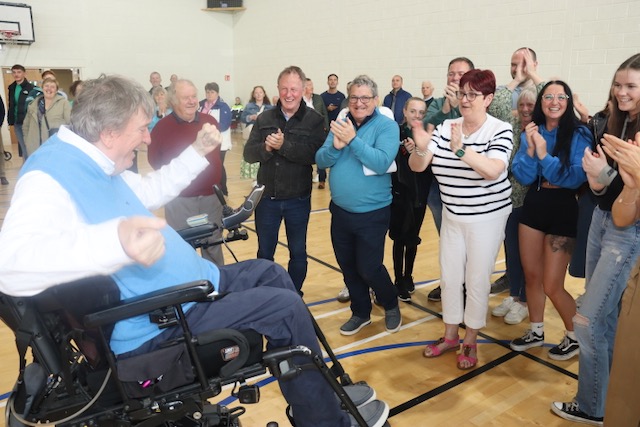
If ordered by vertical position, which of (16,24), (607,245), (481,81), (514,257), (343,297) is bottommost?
(343,297)

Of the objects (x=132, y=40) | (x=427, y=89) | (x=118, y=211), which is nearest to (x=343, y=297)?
(x=118, y=211)

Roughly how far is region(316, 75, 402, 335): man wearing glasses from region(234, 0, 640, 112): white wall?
15.0ft

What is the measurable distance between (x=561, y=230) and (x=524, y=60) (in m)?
1.78

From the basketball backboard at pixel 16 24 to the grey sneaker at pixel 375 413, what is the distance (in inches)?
480

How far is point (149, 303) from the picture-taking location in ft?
4.54

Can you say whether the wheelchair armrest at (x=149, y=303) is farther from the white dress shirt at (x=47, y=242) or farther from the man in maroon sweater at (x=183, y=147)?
the man in maroon sweater at (x=183, y=147)

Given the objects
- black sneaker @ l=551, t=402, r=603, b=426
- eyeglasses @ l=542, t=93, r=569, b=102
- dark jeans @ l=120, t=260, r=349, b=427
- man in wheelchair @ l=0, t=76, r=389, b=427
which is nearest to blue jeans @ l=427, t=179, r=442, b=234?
eyeglasses @ l=542, t=93, r=569, b=102

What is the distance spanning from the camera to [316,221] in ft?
18.4

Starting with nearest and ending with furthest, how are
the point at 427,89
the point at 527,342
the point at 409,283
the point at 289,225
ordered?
the point at 527,342, the point at 289,225, the point at 409,283, the point at 427,89

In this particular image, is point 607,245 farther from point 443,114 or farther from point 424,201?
point 443,114

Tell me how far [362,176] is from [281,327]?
1.31 m

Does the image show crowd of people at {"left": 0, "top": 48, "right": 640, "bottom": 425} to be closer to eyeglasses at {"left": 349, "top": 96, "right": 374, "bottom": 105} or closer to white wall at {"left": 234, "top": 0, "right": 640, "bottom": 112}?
eyeglasses at {"left": 349, "top": 96, "right": 374, "bottom": 105}

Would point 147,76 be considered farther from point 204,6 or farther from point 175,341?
point 175,341

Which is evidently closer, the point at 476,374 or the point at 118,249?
the point at 118,249
